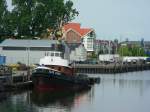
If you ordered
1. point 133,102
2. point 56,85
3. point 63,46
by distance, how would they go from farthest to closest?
1. point 63,46
2. point 56,85
3. point 133,102

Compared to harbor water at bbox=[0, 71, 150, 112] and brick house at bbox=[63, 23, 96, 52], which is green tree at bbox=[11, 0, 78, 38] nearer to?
harbor water at bbox=[0, 71, 150, 112]

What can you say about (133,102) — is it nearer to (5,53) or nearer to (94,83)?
(94,83)

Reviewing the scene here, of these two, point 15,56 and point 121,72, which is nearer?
point 15,56

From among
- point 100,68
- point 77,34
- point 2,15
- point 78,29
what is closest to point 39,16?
point 2,15

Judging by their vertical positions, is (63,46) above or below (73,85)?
above

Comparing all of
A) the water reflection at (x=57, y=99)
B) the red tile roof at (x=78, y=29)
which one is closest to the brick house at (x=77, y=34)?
the red tile roof at (x=78, y=29)

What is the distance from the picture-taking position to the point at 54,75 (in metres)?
70.6

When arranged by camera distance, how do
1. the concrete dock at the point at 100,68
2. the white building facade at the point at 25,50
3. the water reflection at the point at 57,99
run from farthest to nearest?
the concrete dock at the point at 100,68 → the white building facade at the point at 25,50 → the water reflection at the point at 57,99

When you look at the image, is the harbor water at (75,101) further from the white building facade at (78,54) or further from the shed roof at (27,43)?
the white building facade at (78,54)

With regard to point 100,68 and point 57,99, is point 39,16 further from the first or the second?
point 57,99

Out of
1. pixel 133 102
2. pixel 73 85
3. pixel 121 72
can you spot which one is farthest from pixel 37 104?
pixel 121 72

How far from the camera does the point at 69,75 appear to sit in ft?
244

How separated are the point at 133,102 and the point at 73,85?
12639mm

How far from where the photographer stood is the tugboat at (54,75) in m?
70.3
